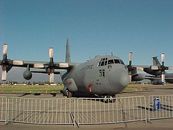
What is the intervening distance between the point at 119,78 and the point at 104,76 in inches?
83.2

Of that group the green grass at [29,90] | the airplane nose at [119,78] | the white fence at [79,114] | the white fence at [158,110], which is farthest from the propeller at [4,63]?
the white fence at [158,110]

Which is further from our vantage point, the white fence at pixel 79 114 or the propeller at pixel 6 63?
the propeller at pixel 6 63

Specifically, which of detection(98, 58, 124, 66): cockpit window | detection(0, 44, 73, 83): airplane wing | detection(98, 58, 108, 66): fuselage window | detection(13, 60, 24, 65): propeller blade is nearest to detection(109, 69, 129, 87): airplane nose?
detection(98, 58, 124, 66): cockpit window

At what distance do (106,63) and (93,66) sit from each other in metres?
2.30

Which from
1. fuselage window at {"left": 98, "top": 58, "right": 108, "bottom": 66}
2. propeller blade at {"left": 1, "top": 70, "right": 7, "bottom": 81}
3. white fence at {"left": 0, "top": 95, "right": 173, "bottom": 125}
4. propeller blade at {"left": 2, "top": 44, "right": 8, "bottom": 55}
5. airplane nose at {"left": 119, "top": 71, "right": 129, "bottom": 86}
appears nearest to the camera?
white fence at {"left": 0, "top": 95, "right": 173, "bottom": 125}

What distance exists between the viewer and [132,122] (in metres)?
11.7

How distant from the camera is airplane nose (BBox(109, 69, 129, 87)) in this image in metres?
19.8

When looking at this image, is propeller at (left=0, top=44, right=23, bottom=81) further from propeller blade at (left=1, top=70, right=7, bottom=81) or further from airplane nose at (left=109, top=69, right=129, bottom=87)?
airplane nose at (left=109, top=69, right=129, bottom=87)

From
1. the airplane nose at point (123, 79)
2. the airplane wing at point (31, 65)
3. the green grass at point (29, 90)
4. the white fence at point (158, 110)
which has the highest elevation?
Result: the airplane wing at point (31, 65)

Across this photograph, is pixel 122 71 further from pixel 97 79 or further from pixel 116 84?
pixel 97 79

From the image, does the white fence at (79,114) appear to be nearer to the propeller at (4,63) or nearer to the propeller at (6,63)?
the propeller at (4,63)

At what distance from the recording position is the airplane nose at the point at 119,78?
19844 mm

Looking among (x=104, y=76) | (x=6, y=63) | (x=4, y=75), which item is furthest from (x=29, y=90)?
(x=104, y=76)

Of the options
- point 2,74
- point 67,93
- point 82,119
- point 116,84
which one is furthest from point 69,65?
point 82,119
